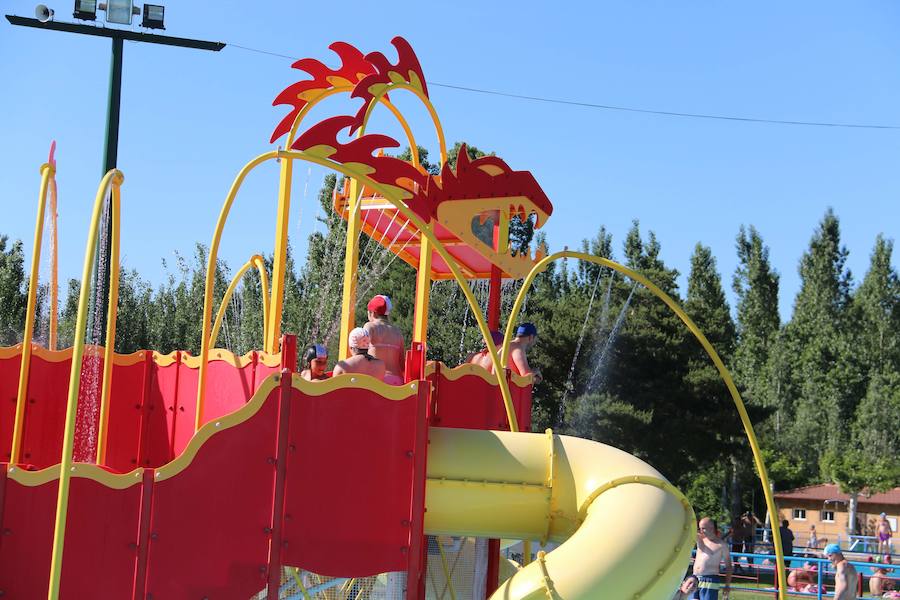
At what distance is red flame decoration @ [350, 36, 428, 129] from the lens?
9.96 metres

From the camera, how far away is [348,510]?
22.2 ft

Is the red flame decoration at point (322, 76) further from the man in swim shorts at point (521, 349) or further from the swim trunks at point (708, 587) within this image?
the swim trunks at point (708, 587)

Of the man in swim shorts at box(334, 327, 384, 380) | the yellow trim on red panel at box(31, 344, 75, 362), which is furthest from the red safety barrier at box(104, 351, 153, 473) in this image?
the man in swim shorts at box(334, 327, 384, 380)

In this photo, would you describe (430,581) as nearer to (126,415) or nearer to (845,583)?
(126,415)

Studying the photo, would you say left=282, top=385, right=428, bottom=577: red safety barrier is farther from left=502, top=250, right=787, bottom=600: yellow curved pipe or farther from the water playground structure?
left=502, top=250, right=787, bottom=600: yellow curved pipe

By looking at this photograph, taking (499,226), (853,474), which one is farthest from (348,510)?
(853,474)

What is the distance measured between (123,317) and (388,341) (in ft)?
84.5

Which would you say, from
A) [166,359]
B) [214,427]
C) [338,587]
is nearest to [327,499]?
[214,427]

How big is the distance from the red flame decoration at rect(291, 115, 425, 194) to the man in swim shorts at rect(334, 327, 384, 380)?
1291mm

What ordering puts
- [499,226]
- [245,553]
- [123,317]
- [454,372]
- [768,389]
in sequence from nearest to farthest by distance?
[245,553] → [454,372] → [499,226] → [123,317] → [768,389]

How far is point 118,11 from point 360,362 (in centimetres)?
1194

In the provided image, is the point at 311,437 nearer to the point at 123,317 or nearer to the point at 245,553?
the point at 245,553

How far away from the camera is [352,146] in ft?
25.8

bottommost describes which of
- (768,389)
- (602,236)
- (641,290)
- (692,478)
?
(692,478)
